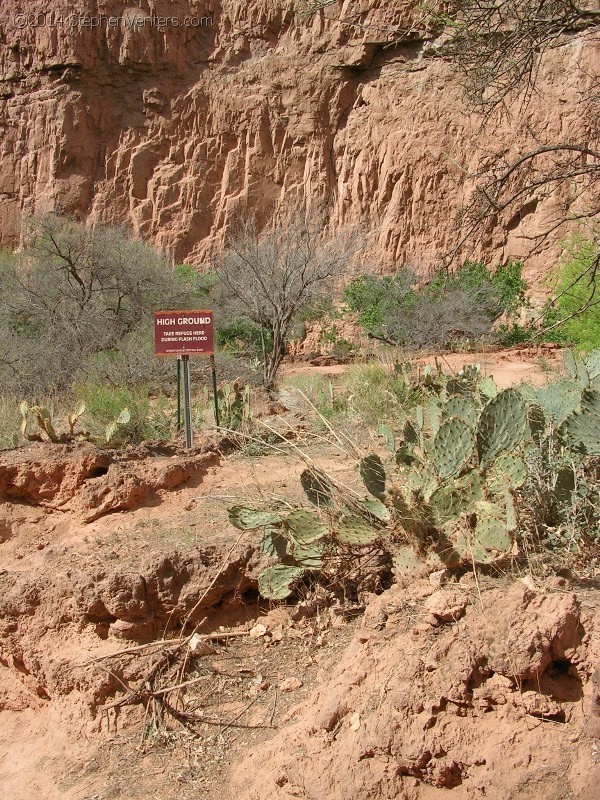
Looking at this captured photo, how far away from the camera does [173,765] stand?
11.1 feet

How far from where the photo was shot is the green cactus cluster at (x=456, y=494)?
3.54 meters

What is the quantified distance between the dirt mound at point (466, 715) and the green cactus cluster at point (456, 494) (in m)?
0.45

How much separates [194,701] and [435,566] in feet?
4.34

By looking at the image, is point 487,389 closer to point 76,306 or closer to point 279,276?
point 279,276

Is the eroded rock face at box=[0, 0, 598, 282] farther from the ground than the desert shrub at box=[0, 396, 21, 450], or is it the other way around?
the eroded rock face at box=[0, 0, 598, 282]

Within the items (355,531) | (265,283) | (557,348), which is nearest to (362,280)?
(557,348)

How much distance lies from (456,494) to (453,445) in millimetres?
248

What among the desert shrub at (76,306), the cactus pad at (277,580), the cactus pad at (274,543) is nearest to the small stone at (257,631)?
the cactus pad at (277,580)

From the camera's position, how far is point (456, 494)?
12.0 feet

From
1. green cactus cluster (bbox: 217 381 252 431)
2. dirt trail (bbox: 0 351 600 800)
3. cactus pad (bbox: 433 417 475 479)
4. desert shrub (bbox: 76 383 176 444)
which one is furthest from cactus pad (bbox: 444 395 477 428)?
desert shrub (bbox: 76 383 176 444)

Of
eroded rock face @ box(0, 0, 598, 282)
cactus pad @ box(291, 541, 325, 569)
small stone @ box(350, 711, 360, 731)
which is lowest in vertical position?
small stone @ box(350, 711, 360, 731)

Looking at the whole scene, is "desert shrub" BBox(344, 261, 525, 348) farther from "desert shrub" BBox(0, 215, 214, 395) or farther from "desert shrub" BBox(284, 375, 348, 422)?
"desert shrub" BBox(284, 375, 348, 422)

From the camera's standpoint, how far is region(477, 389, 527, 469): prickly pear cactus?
3.75m

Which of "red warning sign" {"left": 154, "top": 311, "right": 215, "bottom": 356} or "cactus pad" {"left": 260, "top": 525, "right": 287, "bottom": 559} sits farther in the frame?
"red warning sign" {"left": 154, "top": 311, "right": 215, "bottom": 356}
